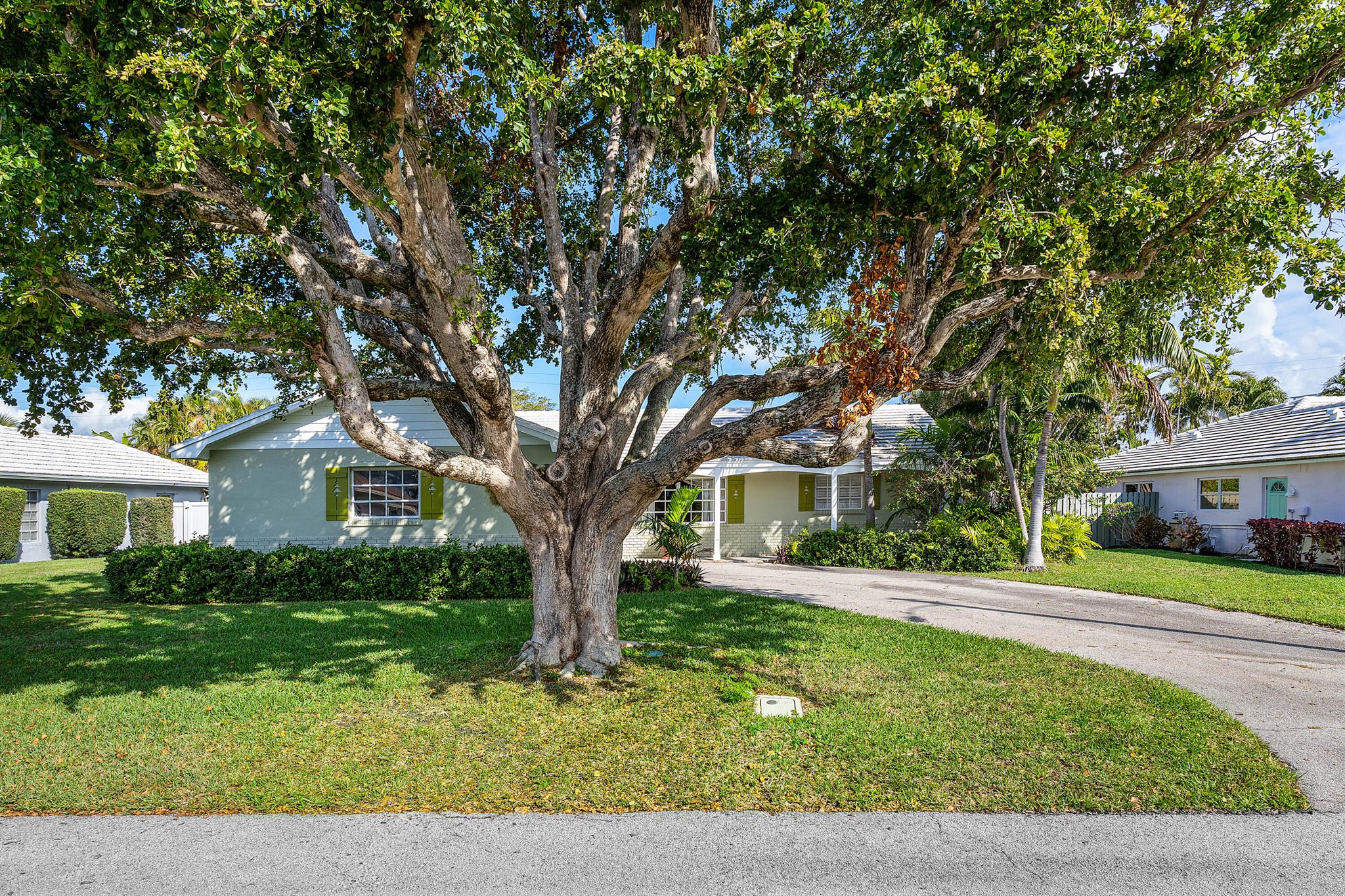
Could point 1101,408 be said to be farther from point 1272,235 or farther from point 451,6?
point 451,6

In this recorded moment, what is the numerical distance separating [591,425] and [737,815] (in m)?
4.02

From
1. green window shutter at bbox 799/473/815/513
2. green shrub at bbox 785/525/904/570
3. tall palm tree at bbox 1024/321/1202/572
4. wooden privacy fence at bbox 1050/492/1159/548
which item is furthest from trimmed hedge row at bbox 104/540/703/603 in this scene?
wooden privacy fence at bbox 1050/492/1159/548

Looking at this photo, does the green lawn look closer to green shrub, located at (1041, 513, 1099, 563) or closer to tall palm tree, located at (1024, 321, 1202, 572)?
green shrub, located at (1041, 513, 1099, 563)

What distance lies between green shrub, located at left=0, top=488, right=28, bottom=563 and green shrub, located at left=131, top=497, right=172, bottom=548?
112 inches

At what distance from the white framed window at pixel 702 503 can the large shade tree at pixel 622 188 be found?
1124 centimetres

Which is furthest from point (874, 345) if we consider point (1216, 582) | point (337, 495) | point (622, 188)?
point (337, 495)

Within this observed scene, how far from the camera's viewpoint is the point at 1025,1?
5617 mm

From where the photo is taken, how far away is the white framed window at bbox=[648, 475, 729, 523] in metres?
19.5

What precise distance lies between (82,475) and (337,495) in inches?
471

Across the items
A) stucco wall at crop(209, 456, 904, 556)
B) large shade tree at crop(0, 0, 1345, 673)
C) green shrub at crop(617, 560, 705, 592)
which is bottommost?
green shrub at crop(617, 560, 705, 592)

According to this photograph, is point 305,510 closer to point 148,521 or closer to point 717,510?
point 717,510

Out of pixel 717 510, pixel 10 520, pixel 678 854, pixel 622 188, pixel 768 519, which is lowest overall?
pixel 678 854

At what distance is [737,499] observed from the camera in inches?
776

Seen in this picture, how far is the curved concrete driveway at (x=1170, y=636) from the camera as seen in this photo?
19.1 ft
